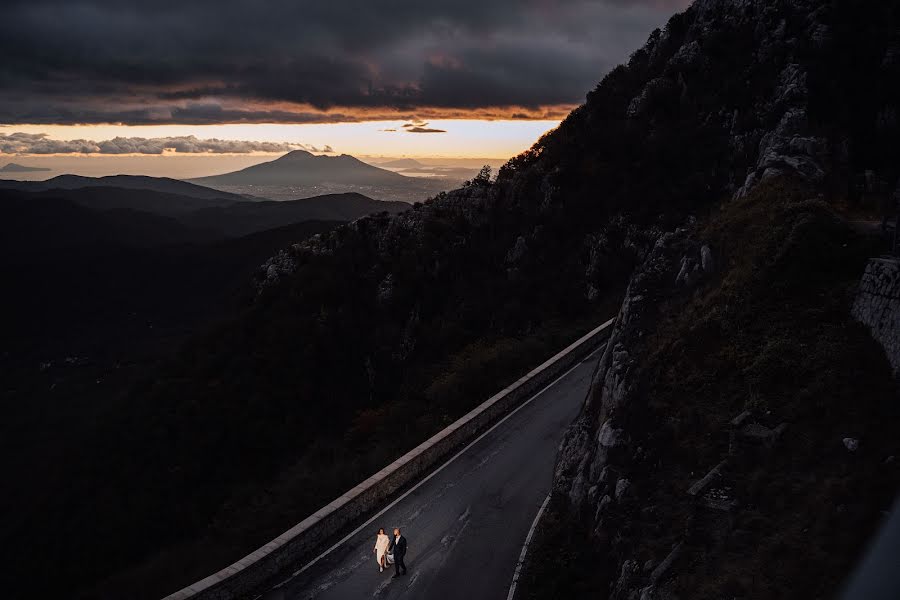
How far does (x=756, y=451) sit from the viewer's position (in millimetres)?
9859

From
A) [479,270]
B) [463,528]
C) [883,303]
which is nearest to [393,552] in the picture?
[463,528]

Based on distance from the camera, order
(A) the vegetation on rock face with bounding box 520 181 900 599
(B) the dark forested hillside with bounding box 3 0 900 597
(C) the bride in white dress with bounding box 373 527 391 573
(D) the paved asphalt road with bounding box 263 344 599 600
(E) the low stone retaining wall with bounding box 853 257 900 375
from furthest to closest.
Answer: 1. (B) the dark forested hillside with bounding box 3 0 900 597
2. (C) the bride in white dress with bounding box 373 527 391 573
3. (D) the paved asphalt road with bounding box 263 344 599 600
4. (E) the low stone retaining wall with bounding box 853 257 900 375
5. (A) the vegetation on rock face with bounding box 520 181 900 599

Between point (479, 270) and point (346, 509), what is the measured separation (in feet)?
110

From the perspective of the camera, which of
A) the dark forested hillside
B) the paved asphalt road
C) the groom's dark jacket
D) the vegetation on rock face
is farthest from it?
the dark forested hillside

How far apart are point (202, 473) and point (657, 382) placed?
42909 millimetres

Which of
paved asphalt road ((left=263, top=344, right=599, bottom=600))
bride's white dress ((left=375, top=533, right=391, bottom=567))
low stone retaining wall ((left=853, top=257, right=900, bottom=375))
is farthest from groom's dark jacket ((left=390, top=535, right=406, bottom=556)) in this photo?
low stone retaining wall ((left=853, top=257, right=900, bottom=375))

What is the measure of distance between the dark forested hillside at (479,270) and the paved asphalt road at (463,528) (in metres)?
7.36

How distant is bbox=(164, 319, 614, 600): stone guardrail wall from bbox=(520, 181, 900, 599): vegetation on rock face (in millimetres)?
4610

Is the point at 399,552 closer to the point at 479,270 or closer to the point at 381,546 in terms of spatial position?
the point at 381,546

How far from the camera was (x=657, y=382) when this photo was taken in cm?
1255

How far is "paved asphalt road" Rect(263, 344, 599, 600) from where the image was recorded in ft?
39.3

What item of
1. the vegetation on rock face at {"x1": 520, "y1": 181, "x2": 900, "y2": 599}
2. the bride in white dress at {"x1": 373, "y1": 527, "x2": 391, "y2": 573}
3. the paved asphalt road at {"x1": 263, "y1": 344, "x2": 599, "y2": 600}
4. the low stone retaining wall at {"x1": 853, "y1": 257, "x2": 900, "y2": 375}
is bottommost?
the paved asphalt road at {"x1": 263, "y1": 344, "x2": 599, "y2": 600}

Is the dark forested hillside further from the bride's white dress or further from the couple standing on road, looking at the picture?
the bride's white dress

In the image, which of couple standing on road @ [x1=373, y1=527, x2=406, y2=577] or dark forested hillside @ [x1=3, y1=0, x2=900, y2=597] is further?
dark forested hillside @ [x1=3, y1=0, x2=900, y2=597]
